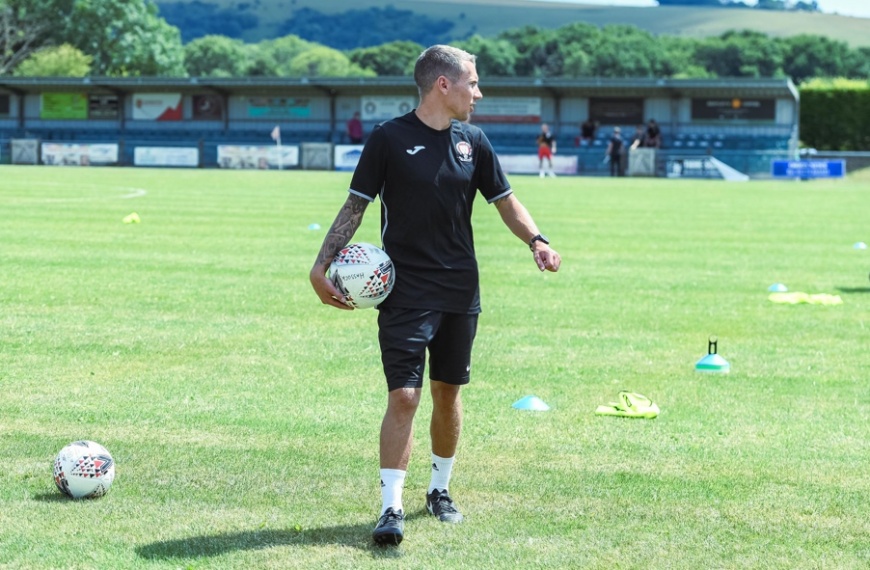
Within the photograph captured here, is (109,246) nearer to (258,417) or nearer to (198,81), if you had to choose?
(258,417)

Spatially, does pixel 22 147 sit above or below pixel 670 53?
below

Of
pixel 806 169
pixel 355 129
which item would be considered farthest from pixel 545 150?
pixel 355 129

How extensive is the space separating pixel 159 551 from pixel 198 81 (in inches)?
2519

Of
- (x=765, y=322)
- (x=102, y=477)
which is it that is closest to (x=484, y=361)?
(x=765, y=322)

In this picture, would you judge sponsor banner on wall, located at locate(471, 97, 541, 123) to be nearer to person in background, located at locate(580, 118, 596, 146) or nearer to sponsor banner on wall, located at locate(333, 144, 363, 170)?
person in background, located at locate(580, 118, 596, 146)

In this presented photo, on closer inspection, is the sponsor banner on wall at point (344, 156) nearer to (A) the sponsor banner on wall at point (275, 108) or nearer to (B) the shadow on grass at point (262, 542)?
(A) the sponsor banner on wall at point (275, 108)

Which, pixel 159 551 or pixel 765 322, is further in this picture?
pixel 765 322

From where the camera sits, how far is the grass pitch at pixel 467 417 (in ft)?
18.6

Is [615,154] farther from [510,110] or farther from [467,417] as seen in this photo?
[467,417]

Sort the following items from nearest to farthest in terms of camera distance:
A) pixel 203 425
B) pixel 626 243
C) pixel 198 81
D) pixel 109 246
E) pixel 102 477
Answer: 1. pixel 102 477
2. pixel 203 425
3. pixel 109 246
4. pixel 626 243
5. pixel 198 81

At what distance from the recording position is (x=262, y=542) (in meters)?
5.59

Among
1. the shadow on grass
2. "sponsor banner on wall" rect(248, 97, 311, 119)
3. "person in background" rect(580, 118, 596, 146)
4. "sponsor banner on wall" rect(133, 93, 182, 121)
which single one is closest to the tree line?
"sponsor banner on wall" rect(133, 93, 182, 121)

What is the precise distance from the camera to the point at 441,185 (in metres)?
5.77

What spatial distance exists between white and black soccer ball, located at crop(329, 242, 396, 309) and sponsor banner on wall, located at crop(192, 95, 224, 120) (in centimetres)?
6520
